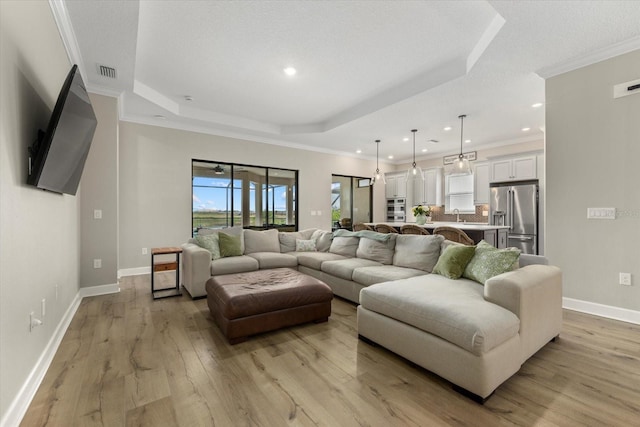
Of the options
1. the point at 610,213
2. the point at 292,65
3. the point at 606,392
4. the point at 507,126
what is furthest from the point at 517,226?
the point at 292,65

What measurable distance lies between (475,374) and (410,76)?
3.67 m

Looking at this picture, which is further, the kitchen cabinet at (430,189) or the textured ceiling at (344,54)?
the kitchen cabinet at (430,189)

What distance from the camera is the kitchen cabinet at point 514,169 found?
5.83 m

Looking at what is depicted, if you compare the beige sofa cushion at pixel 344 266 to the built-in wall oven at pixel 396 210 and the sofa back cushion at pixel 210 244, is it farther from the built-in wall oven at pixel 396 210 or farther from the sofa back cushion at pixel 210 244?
the built-in wall oven at pixel 396 210

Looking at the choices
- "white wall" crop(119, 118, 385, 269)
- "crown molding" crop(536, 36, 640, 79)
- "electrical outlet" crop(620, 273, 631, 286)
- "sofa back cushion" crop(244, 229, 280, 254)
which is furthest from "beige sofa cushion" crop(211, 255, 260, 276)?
"crown molding" crop(536, 36, 640, 79)

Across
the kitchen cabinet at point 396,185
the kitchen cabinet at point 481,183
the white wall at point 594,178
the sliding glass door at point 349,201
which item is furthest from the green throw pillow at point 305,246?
the kitchen cabinet at point 396,185

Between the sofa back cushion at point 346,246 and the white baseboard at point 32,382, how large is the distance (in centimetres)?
338

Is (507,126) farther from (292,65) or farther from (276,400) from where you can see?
(276,400)

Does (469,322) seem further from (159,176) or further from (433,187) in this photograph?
(433,187)

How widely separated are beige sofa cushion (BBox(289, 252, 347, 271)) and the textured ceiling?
251 centimetres

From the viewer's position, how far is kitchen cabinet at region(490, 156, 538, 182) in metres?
5.83

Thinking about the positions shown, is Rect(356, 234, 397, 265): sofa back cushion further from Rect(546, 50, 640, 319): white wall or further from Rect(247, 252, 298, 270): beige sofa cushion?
Rect(546, 50, 640, 319): white wall

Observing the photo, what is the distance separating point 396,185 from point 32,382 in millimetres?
8437

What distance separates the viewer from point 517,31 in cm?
262
